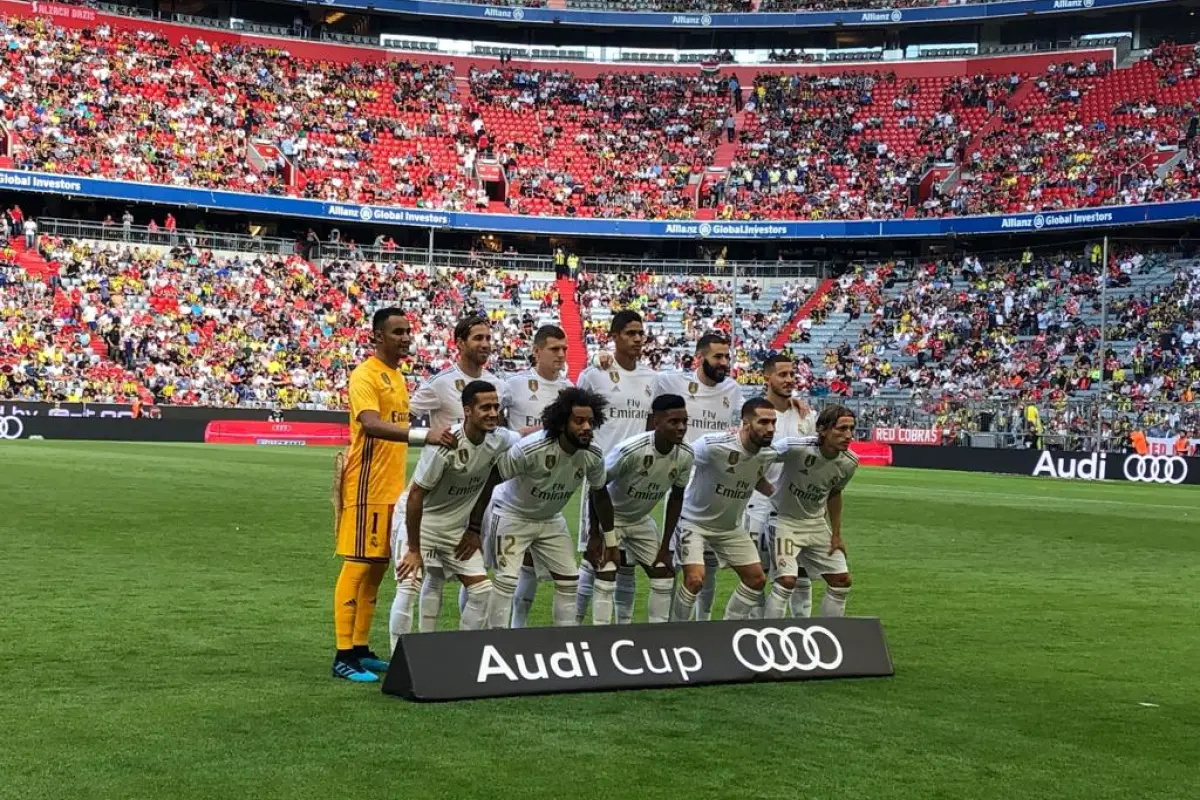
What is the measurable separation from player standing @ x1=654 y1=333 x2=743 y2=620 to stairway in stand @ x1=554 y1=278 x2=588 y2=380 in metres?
43.2

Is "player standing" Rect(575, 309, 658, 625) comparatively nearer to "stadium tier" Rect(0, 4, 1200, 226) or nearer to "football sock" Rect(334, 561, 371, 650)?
"football sock" Rect(334, 561, 371, 650)

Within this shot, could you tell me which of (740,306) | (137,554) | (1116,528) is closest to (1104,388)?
(740,306)

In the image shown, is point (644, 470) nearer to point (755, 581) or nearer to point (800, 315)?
point (755, 581)

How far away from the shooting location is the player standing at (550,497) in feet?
28.7

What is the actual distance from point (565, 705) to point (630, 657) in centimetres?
66

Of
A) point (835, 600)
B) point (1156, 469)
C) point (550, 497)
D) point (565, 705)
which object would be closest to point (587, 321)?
point (1156, 469)

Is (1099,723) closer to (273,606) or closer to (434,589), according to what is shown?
(434,589)

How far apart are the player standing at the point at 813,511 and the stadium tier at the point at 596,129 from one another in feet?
143

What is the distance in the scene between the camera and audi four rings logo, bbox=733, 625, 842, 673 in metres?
8.71

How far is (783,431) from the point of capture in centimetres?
1082

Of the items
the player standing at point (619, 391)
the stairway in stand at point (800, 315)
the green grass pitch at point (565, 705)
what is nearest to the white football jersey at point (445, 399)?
the player standing at point (619, 391)

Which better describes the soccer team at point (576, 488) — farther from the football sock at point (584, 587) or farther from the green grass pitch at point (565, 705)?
the green grass pitch at point (565, 705)

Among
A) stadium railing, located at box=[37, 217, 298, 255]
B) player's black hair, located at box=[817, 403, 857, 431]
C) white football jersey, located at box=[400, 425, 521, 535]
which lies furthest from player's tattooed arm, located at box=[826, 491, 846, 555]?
stadium railing, located at box=[37, 217, 298, 255]

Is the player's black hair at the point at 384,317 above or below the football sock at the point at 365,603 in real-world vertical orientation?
above
